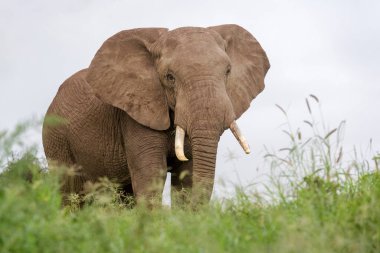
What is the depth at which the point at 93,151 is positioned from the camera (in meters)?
12.3

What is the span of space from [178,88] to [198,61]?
Answer: 0.43 metres

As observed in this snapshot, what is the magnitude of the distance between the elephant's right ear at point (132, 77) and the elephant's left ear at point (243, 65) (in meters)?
0.92

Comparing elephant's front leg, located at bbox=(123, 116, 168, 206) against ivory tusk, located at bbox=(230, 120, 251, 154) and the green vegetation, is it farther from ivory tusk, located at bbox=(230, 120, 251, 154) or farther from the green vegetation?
the green vegetation

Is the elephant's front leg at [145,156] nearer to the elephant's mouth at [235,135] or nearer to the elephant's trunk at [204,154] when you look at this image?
the elephant's mouth at [235,135]

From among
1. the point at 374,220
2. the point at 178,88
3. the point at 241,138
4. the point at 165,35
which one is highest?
the point at 165,35

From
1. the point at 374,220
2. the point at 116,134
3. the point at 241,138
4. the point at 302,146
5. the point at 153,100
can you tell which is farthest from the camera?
the point at 116,134

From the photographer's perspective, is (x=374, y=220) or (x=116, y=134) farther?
(x=116, y=134)

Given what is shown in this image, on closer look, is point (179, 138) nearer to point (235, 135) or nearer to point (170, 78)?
point (235, 135)

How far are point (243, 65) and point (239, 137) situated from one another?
6.24 feet

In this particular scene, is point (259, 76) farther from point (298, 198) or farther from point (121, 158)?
point (298, 198)

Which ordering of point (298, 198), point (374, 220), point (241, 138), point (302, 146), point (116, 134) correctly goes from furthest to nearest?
1. point (116, 134)
2. point (241, 138)
3. point (302, 146)
4. point (298, 198)
5. point (374, 220)

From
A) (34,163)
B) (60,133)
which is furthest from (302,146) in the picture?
(60,133)

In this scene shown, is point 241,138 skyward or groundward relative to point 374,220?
skyward

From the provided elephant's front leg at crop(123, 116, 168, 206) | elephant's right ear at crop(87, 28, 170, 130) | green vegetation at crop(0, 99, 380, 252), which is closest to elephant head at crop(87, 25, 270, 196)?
elephant's right ear at crop(87, 28, 170, 130)
